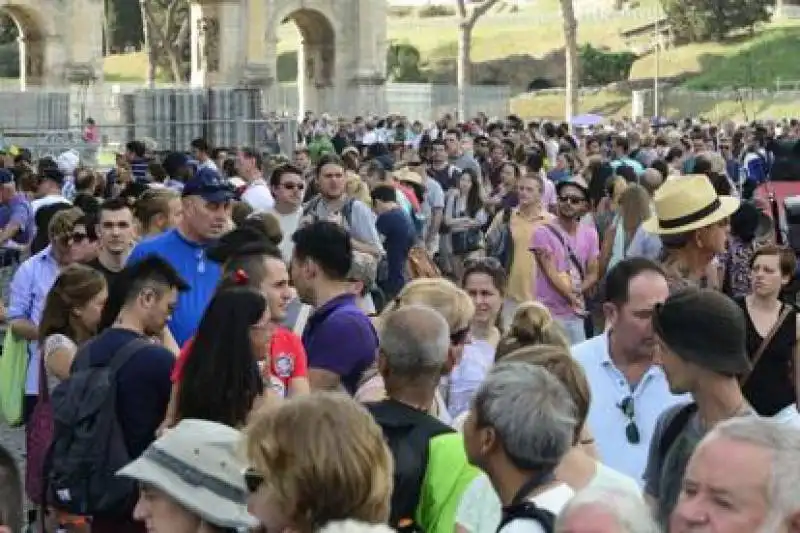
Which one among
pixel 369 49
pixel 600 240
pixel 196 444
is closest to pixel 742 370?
pixel 196 444

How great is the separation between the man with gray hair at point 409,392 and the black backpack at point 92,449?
Result: 1.14m

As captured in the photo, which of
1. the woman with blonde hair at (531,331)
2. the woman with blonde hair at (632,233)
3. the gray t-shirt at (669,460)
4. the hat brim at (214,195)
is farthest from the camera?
the woman with blonde hair at (632,233)

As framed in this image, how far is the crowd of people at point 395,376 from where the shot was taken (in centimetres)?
455

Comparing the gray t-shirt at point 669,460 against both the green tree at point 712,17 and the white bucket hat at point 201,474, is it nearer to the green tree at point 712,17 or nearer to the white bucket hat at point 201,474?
the white bucket hat at point 201,474

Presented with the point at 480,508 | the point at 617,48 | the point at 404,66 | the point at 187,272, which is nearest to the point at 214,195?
the point at 187,272

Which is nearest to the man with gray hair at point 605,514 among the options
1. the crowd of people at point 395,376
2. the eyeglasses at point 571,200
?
the crowd of people at point 395,376

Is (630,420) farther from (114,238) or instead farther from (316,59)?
(316,59)

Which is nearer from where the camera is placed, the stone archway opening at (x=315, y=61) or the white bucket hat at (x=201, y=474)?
the white bucket hat at (x=201, y=474)

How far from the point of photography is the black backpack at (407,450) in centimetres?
580

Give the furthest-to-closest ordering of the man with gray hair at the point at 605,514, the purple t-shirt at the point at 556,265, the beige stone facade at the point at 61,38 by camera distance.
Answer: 1. the beige stone facade at the point at 61,38
2. the purple t-shirt at the point at 556,265
3. the man with gray hair at the point at 605,514

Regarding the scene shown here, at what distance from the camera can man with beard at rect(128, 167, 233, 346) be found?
29.8 ft

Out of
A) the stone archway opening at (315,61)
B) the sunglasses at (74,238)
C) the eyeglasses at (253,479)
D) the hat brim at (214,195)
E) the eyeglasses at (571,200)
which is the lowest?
the eyeglasses at (253,479)

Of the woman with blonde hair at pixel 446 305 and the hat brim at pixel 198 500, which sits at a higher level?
the woman with blonde hair at pixel 446 305

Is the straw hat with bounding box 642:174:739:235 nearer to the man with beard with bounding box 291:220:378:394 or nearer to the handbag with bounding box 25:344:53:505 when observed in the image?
the man with beard with bounding box 291:220:378:394
